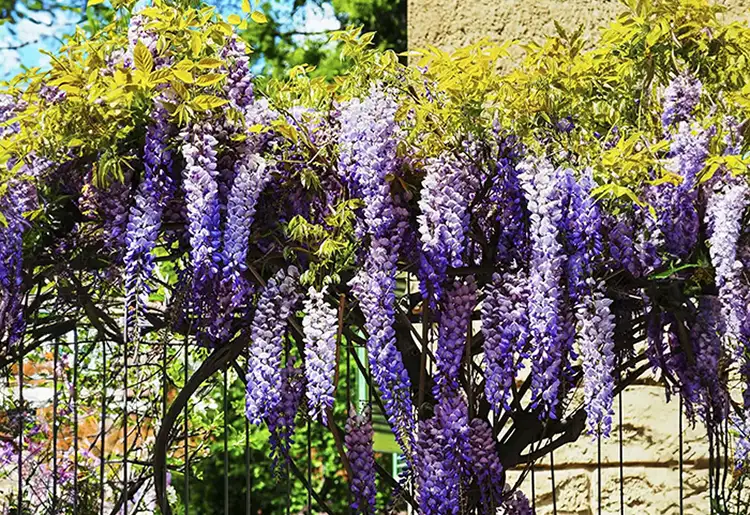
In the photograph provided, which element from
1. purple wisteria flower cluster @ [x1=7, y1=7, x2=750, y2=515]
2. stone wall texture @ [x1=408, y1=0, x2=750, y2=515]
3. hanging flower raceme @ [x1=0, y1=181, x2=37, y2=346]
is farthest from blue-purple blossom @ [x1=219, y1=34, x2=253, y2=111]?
stone wall texture @ [x1=408, y1=0, x2=750, y2=515]

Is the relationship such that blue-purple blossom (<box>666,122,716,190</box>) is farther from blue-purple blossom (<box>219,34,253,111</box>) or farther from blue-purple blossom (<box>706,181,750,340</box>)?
blue-purple blossom (<box>219,34,253,111</box>)

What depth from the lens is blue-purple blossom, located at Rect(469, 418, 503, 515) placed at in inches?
112

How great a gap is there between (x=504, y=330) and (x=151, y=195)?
3.16 ft

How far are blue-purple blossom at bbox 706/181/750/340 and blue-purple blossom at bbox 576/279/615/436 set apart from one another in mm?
282

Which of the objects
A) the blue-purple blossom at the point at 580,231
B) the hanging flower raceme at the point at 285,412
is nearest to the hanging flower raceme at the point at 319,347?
the hanging flower raceme at the point at 285,412

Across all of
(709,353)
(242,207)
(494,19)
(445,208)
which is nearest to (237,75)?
(242,207)

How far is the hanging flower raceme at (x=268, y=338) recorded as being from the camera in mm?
2766

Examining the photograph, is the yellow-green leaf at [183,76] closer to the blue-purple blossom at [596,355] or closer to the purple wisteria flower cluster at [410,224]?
the purple wisteria flower cluster at [410,224]

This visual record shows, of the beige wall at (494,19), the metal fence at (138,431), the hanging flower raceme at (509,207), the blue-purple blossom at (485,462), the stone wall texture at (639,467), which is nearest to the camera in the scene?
the hanging flower raceme at (509,207)

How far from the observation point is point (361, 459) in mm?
2928

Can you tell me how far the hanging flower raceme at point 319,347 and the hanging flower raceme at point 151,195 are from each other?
44 centimetres

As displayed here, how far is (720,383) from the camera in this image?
2.84 m

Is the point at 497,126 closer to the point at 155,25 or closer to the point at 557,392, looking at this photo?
the point at 557,392

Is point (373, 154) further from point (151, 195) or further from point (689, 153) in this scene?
point (689, 153)
